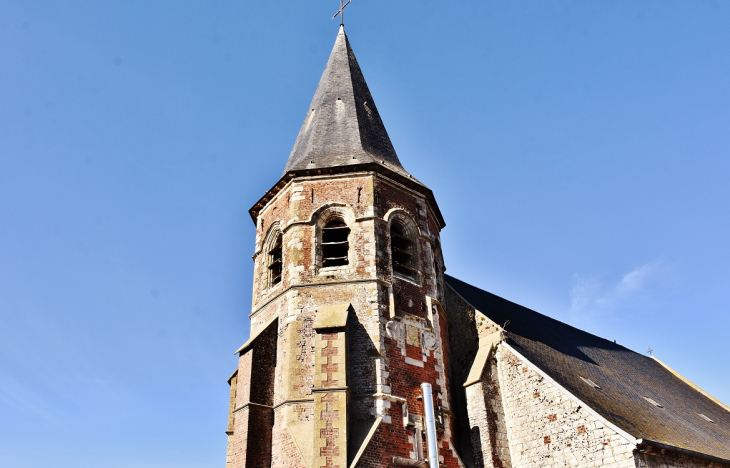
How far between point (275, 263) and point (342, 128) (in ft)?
14.8

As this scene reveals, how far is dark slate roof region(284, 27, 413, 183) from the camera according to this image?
627 inches

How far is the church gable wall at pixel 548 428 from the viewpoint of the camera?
1190cm

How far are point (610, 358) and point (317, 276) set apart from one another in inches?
500

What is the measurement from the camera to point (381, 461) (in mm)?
11484

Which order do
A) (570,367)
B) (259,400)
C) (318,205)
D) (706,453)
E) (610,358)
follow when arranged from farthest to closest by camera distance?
(610,358) → (570,367) → (318,205) → (706,453) → (259,400)

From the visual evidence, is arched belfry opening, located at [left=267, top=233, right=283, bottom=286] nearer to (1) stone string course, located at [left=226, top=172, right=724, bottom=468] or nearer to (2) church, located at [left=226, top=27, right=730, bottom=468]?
(2) church, located at [left=226, top=27, right=730, bottom=468]

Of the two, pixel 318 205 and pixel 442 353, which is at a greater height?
pixel 318 205

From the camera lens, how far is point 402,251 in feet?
49.1

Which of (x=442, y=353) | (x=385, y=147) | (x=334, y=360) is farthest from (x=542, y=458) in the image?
(x=385, y=147)

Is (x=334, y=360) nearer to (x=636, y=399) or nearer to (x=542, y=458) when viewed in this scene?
(x=542, y=458)

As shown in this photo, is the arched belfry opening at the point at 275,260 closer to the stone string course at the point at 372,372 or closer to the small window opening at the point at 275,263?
the small window opening at the point at 275,263

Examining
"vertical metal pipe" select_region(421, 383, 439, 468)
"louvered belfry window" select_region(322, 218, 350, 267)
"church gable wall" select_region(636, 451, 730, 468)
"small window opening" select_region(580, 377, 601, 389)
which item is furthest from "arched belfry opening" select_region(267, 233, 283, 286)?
"church gable wall" select_region(636, 451, 730, 468)

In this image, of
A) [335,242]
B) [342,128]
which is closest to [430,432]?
[335,242]

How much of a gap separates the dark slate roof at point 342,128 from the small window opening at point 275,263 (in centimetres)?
193
